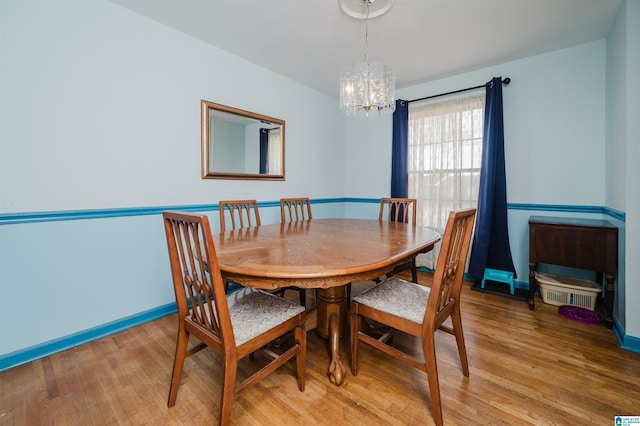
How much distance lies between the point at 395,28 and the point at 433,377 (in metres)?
2.47

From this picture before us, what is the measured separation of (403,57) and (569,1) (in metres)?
1.24

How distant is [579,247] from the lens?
7.01 ft

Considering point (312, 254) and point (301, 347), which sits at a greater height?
point (312, 254)

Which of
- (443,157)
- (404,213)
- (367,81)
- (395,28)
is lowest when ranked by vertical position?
(404,213)

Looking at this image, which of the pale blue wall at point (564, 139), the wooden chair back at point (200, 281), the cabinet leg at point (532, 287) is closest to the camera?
the wooden chair back at point (200, 281)

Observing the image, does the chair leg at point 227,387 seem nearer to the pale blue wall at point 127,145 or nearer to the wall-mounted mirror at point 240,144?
the pale blue wall at point 127,145

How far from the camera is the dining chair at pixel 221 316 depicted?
3.40 feet

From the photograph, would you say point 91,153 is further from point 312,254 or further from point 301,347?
point 301,347

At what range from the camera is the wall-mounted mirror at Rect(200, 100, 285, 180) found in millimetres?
2539

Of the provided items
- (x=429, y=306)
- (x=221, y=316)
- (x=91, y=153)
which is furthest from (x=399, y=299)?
(x=91, y=153)

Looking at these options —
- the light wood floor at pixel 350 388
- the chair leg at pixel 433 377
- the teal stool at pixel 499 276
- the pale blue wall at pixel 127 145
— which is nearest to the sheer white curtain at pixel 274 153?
the pale blue wall at pixel 127 145

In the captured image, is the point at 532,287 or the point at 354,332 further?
the point at 532,287

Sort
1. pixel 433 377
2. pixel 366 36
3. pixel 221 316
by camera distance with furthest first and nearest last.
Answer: pixel 366 36
pixel 433 377
pixel 221 316

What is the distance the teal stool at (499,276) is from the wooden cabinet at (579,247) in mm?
357
